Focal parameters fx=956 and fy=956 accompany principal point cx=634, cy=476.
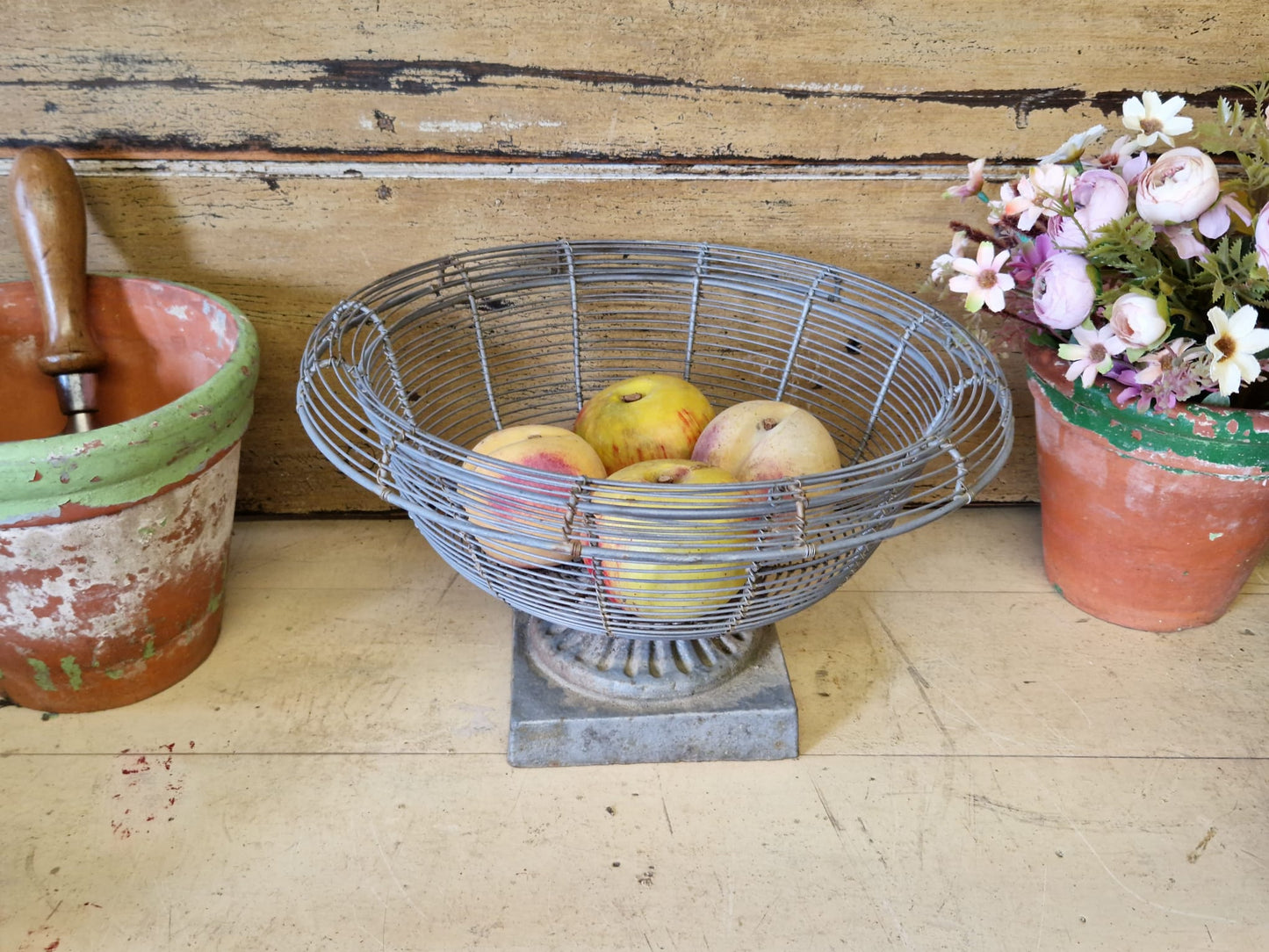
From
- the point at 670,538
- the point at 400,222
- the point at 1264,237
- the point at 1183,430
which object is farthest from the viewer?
the point at 400,222

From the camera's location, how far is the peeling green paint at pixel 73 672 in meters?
0.72

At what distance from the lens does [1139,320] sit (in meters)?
0.66

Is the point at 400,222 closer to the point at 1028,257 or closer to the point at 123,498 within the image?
the point at 123,498

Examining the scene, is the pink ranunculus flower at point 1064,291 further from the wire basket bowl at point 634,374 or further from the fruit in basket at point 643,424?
the fruit in basket at point 643,424

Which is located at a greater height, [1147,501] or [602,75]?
[602,75]

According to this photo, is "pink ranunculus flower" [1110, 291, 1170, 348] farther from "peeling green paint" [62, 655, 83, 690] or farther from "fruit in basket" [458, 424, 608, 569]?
"peeling green paint" [62, 655, 83, 690]

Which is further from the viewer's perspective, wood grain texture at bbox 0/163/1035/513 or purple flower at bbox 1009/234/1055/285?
wood grain texture at bbox 0/163/1035/513

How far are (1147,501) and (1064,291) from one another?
21 centimetres

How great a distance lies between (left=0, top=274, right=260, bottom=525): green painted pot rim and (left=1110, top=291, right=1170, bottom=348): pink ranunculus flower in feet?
2.10

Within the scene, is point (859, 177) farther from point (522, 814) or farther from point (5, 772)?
point (5, 772)

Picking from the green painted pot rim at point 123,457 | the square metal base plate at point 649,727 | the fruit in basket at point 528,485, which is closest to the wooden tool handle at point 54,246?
the green painted pot rim at point 123,457

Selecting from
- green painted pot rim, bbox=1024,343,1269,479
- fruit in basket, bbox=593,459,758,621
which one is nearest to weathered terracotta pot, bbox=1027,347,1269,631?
green painted pot rim, bbox=1024,343,1269,479

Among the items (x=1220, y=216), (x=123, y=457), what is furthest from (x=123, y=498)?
(x=1220, y=216)

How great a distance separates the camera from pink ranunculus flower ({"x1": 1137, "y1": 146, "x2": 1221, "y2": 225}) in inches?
25.6
